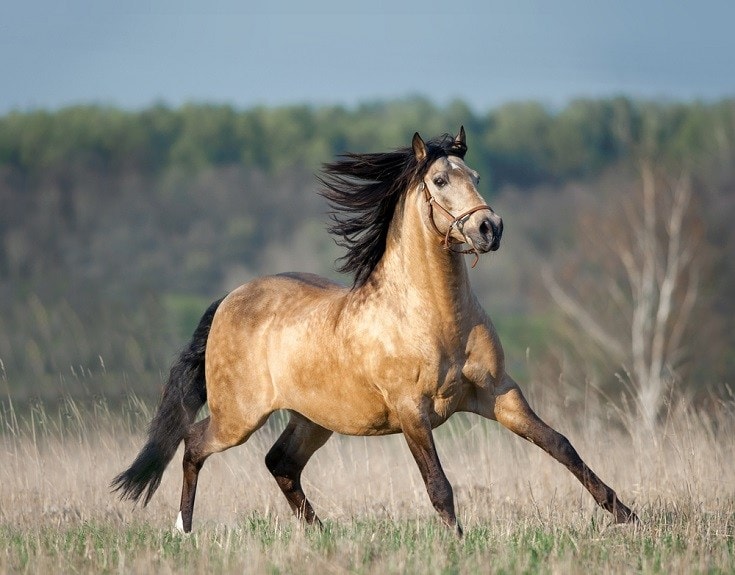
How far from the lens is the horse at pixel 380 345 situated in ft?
20.9

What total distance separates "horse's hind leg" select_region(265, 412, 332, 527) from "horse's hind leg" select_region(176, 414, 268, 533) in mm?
326

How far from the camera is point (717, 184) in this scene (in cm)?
3978

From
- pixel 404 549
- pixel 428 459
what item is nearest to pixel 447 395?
pixel 428 459

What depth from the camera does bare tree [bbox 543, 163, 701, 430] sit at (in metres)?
27.9

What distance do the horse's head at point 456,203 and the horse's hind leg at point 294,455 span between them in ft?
7.11

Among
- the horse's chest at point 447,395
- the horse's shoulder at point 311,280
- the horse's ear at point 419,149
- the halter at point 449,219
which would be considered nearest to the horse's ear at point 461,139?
the horse's ear at point 419,149

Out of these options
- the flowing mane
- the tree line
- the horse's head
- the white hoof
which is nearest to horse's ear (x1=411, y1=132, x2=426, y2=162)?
the horse's head

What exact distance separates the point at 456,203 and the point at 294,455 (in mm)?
2556

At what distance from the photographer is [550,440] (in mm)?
6348

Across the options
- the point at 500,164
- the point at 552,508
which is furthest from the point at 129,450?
the point at 500,164

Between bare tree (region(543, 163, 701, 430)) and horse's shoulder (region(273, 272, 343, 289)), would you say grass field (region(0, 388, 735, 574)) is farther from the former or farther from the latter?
bare tree (region(543, 163, 701, 430))

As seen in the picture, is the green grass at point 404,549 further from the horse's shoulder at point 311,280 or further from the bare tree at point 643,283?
the bare tree at point 643,283

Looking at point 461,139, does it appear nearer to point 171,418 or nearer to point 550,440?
point 550,440

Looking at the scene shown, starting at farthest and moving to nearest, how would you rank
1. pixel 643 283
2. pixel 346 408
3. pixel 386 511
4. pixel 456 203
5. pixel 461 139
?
pixel 643 283 → pixel 386 511 → pixel 346 408 → pixel 461 139 → pixel 456 203
